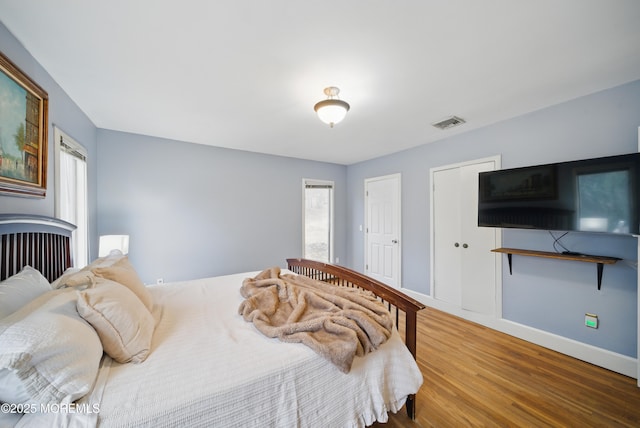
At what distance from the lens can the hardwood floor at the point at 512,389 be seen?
5.23 ft

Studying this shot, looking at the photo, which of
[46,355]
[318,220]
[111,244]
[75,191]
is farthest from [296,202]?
[46,355]

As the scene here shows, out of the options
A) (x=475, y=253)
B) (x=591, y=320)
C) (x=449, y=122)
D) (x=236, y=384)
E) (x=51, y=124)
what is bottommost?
(x=591, y=320)

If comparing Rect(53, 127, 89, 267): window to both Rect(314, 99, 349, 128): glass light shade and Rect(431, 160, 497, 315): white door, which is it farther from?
Rect(431, 160, 497, 315): white door

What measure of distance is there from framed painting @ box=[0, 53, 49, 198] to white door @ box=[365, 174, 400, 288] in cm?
413

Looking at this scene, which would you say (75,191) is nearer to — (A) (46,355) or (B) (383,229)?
(A) (46,355)

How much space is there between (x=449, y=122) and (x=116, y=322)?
3.48m

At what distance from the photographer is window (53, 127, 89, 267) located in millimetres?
2193

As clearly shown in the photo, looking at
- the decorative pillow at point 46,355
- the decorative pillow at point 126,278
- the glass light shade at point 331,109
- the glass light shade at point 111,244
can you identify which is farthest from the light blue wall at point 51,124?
the glass light shade at point 331,109

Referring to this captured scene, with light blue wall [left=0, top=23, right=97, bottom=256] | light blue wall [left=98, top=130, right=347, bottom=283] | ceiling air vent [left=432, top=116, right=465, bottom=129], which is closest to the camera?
light blue wall [left=0, top=23, right=97, bottom=256]

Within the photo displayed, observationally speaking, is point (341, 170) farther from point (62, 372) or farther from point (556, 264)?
point (62, 372)

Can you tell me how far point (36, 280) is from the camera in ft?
4.15

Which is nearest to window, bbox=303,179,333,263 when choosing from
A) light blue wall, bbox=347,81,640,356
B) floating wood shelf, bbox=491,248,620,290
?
light blue wall, bbox=347,81,640,356

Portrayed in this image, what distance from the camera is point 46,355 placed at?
2.67 feet

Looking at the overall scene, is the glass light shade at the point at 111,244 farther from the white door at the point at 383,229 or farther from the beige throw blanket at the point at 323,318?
the white door at the point at 383,229
